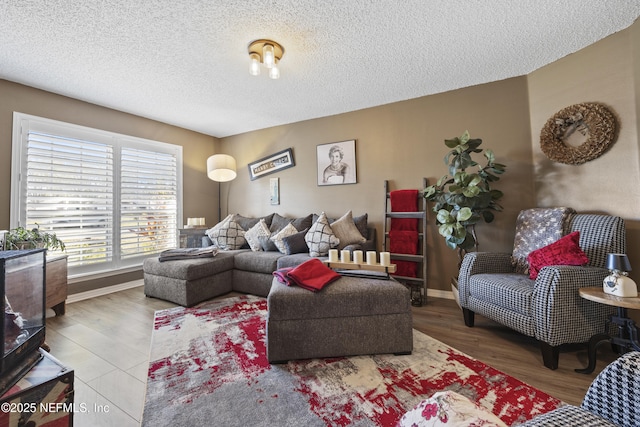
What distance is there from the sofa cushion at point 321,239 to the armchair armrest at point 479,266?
1.38 m

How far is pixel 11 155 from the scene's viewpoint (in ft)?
8.98

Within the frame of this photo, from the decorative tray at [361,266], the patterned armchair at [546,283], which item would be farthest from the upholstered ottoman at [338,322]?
the patterned armchair at [546,283]

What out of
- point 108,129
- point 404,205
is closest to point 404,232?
point 404,205

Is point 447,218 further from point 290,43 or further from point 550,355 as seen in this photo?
point 290,43

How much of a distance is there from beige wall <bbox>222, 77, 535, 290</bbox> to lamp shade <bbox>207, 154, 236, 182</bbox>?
1.95ft

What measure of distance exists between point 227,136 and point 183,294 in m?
3.28

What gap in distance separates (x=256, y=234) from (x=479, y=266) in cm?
279

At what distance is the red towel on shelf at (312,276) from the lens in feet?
6.13

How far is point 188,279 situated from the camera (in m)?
2.83

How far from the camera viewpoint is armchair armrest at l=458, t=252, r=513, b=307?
7.75 feet

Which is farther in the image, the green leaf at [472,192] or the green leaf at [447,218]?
the green leaf at [447,218]

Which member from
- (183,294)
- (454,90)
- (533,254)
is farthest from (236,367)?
Result: (454,90)

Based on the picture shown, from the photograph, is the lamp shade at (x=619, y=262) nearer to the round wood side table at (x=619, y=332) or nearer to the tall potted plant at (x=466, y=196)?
the round wood side table at (x=619, y=332)

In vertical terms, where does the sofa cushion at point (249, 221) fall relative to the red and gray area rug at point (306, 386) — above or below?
above
